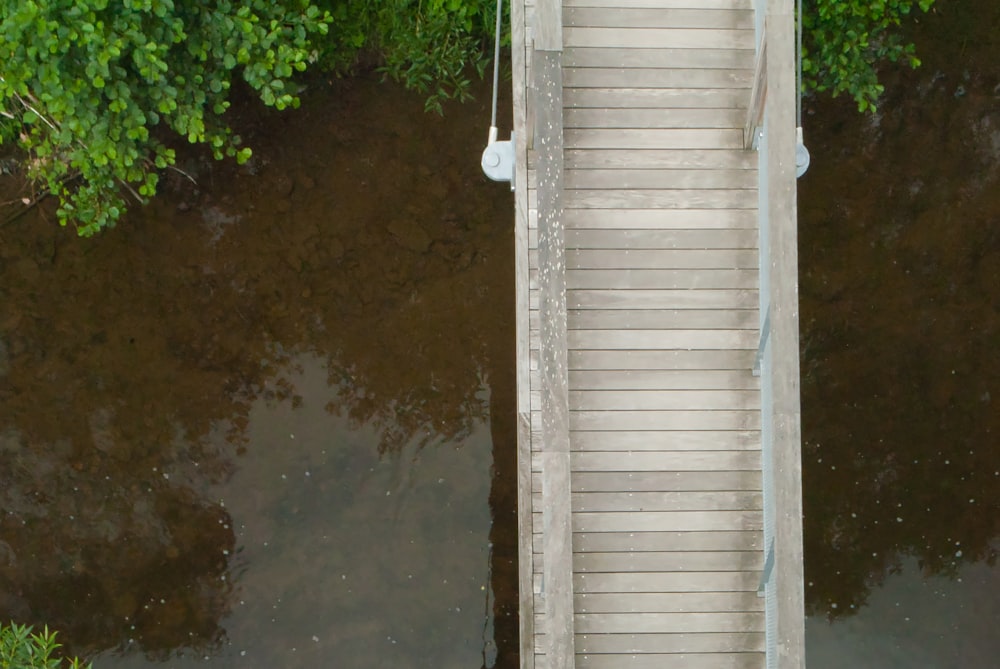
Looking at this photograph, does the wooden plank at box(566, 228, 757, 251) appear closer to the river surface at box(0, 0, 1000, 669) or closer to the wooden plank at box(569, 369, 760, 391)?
the wooden plank at box(569, 369, 760, 391)

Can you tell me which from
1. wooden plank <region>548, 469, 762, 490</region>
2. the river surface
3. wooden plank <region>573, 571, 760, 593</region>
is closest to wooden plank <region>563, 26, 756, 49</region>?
the river surface

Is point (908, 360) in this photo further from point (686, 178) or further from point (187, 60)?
point (187, 60)

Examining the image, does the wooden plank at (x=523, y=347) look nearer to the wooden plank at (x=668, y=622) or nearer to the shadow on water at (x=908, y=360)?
the wooden plank at (x=668, y=622)

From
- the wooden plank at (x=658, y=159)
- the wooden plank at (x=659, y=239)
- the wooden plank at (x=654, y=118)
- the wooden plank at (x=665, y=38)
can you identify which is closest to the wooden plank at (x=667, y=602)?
the wooden plank at (x=659, y=239)

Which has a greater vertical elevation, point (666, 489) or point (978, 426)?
point (666, 489)

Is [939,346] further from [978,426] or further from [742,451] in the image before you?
[742,451]

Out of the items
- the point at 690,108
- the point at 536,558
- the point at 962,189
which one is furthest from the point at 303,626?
the point at 962,189

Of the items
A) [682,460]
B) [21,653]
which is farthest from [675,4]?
[21,653]
